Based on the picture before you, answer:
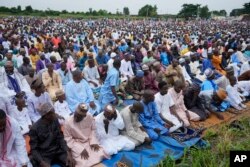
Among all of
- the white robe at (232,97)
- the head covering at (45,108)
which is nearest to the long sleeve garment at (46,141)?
the head covering at (45,108)

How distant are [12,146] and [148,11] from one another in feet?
220

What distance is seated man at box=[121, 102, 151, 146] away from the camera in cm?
510

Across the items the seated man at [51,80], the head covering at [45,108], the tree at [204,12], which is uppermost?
the tree at [204,12]

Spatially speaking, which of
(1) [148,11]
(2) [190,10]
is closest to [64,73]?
(2) [190,10]

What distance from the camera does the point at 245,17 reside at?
2057 inches

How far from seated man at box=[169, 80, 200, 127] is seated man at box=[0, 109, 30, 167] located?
3.46m

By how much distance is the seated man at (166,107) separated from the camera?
5.93 metres

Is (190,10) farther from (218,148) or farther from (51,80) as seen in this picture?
→ (218,148)

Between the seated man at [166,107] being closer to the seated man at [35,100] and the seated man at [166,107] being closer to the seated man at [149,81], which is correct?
the seated man at [149,81]

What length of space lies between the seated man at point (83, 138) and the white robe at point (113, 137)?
125mm

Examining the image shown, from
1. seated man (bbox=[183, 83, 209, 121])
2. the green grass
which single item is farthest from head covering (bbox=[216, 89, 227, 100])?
the green grass

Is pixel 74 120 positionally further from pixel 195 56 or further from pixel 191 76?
pixel 195 56

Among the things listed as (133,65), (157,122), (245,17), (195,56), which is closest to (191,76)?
(195,56)

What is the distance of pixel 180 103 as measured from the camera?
21.1ft
